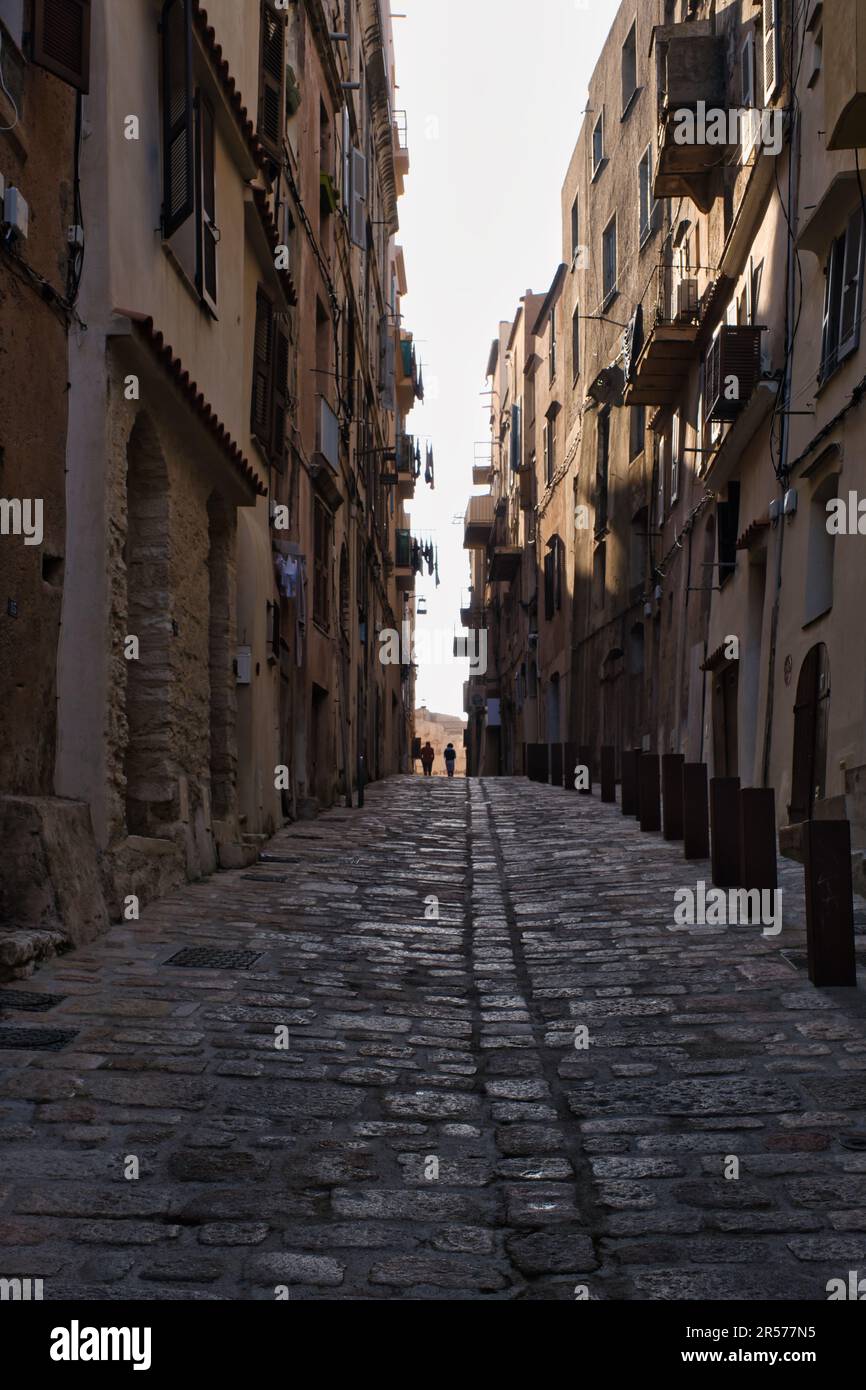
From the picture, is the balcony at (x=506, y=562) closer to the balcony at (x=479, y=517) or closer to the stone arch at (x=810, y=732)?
the balcony at (x=479, y=517)

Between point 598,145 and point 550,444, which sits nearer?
point 598,145

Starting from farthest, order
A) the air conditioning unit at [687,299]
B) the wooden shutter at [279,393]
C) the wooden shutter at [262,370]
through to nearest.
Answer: the air conditioning unit at [687,299], the wooden shutter at [279,393], the wooden shutter at [262,370]

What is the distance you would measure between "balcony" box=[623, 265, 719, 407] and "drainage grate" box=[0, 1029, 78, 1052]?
52.0 feet

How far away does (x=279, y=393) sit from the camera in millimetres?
15977

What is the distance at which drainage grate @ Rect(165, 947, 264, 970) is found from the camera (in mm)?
7805

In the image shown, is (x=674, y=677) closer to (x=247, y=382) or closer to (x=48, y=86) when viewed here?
(x=247, y=382)

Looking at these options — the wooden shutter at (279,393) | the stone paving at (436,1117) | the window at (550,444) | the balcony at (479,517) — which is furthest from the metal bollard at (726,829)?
the balcony at (479,517)

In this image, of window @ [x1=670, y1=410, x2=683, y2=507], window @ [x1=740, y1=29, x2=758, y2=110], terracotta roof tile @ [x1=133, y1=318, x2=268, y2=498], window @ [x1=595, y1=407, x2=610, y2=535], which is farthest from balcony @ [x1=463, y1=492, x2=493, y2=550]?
terracotta roof tile @ [x1=133, y1=318, x2=268, y2=498]

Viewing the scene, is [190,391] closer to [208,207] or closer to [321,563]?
[208,207]

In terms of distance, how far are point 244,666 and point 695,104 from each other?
10.9 m

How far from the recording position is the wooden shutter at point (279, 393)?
15.6 metres

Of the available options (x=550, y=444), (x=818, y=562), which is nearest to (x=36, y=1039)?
(x=818, y=562)

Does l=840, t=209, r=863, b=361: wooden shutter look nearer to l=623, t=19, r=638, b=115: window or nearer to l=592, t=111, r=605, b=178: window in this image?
l=623, t=19, r=638, b=115: window

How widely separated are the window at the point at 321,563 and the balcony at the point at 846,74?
413 inches
